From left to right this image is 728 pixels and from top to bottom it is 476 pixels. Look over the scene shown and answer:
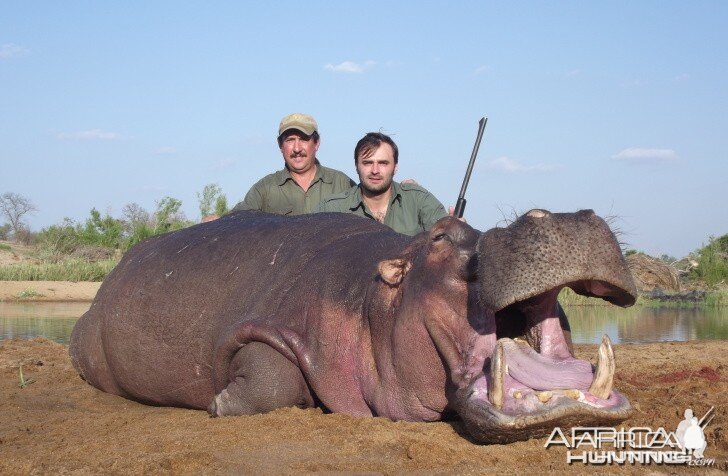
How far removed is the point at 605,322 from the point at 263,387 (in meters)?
8.62

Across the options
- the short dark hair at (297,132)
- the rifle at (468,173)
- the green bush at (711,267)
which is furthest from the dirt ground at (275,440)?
the green bush at (711,267)

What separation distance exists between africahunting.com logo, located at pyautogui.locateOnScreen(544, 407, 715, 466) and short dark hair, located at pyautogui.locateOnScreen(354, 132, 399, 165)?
13.3ft

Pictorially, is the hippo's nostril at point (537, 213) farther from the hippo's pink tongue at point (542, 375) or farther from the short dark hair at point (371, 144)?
the short dark hair at point (371, 144)

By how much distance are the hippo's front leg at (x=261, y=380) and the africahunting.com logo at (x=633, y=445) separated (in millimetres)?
1402

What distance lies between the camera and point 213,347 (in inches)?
183

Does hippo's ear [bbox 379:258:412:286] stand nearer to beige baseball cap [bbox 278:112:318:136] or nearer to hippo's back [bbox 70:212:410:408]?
hippo's back [bbox 70:212:410:408]

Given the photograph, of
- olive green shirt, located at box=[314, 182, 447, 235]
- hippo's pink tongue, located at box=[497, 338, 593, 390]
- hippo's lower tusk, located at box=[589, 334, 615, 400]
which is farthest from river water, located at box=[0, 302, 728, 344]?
hippo's lower tusk, located at box=[589, 334, 615, 400]

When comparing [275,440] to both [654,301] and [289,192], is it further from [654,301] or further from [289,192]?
[654,301]

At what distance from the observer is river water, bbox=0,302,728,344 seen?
9562 mm

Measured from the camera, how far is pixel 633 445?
3.28 m

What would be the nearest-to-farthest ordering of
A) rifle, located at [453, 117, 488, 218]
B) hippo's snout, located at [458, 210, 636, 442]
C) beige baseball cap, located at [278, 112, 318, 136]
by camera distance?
hippo's snout, located at [458, 210, 636, 442], rifle, located at [453, 117, 488, 218], beige baseball cap, located at [278, 112, 318, 136]

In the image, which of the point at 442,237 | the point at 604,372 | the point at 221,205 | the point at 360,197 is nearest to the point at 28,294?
the point at 221,205

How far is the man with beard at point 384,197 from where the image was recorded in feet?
23.5

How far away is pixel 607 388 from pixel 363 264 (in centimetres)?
147
